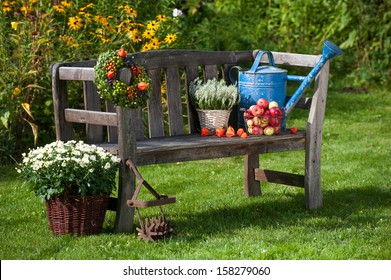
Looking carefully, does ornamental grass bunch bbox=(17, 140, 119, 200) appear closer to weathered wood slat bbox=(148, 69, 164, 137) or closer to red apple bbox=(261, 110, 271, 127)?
weathered wood slat bbox=(148, 69, 164, 137)

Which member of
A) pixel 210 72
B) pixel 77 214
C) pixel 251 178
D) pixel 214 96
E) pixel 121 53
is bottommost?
pixel 251 178

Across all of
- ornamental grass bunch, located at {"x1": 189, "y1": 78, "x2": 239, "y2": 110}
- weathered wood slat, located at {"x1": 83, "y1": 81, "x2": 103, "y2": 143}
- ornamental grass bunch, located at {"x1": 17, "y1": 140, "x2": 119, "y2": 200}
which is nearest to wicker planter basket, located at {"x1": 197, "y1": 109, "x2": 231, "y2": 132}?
ornamental grass bunch, located at {"x1": 189, "y1": 78, "x2": 239, "y2": 110}

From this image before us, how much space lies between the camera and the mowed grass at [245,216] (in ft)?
15.7

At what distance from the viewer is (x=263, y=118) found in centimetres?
559

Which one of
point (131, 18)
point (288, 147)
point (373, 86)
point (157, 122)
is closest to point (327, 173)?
point (288, 147)

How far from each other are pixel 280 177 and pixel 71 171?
1.66 meters

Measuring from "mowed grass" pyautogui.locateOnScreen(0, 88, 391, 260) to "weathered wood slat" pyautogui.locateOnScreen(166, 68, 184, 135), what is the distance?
1.71 ft

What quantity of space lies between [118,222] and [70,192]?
1.09 ft

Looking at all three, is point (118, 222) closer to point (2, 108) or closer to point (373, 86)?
point (2, 108)

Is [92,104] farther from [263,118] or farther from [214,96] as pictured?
[263,118]

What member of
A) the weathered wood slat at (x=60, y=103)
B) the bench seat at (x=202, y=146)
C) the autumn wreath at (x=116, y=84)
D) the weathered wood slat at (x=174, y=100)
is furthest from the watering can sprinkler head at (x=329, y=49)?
the weathered wood slat at (x=60, y=103)

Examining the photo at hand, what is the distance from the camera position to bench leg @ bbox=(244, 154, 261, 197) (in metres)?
6.18

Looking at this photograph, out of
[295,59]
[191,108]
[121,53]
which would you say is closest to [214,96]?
[191,108]

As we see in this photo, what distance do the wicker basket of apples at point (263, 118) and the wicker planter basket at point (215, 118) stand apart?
128 mm
